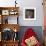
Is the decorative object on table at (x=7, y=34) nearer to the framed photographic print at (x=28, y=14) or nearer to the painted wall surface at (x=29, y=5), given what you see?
the painted wall surface at (x=29, y=5)

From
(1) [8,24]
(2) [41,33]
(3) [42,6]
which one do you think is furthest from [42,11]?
(1) [8,24]

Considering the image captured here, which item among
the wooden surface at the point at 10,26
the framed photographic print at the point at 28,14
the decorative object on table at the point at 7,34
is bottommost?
the decorative object on table at the point at 7,34

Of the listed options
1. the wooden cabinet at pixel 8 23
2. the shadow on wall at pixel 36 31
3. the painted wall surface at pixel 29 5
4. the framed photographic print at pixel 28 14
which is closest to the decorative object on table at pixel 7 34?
the wooden cabinet at pixel 8 23

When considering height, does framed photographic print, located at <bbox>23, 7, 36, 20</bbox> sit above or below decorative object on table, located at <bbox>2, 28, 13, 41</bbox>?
above

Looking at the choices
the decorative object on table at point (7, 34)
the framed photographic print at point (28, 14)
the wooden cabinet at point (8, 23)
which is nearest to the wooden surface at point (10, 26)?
the wooden cabinet at point (8, 23)

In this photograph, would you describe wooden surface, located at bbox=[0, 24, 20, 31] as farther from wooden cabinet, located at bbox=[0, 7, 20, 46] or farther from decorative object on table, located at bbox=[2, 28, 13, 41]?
decorative object on table, located at bbox=[2, 28, 13, 41]

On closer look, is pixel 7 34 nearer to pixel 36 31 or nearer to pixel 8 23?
pixel 8 23

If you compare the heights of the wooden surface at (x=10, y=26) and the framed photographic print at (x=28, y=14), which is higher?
the framed photographic print at (x=28, y=14)

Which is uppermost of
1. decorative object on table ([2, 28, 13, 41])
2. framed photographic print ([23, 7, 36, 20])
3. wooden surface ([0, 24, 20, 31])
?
framed photographic print ([23, 7, 36, 20])

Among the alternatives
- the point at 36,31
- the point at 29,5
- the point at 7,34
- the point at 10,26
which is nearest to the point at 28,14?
the point at 29,5

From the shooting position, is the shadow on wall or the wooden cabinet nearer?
the wooden cabinet

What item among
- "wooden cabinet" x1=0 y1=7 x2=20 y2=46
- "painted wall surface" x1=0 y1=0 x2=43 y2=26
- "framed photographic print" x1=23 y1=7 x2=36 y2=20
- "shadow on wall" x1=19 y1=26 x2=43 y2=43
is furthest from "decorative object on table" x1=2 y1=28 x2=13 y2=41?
"framed photographic print" x1=23 y1=7 x2=36 y2=20

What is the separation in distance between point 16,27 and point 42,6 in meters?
1.19

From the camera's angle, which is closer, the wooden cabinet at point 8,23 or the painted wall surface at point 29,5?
the wooden cabinet at point 8,23
